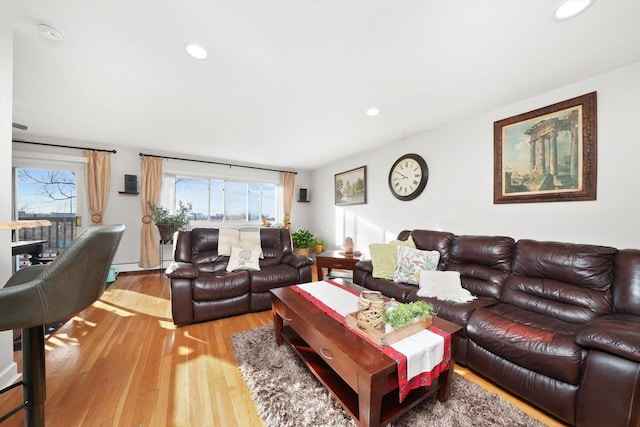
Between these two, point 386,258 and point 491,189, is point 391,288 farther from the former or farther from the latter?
point 491,189

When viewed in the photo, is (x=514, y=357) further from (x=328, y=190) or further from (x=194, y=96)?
(x=328, y=190)

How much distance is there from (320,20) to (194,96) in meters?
1.59

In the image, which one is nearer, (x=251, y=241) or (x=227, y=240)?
(x=227, y=240)

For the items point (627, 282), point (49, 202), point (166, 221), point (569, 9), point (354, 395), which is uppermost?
point (569, 9)

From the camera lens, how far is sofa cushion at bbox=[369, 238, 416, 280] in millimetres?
2615

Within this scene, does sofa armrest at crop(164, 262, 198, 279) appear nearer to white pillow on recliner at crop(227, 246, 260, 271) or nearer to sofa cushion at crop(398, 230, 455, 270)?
white pillow on recliner at crop(227, 246, 260, 271)

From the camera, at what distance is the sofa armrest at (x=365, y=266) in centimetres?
278

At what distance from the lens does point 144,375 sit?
1636 mm

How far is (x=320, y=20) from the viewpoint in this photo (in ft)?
4.53

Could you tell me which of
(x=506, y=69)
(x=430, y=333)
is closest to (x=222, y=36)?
(x=506, y=69)

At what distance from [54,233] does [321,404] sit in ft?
16.8

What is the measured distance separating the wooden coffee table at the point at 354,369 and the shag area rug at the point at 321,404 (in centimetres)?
12

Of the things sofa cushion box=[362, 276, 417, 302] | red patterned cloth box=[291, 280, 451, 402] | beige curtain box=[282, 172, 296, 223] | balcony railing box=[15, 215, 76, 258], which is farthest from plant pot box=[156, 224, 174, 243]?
red patterned cloth box=[291, 280, 451, 402]

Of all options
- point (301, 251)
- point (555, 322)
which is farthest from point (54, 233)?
point (555, 322)
